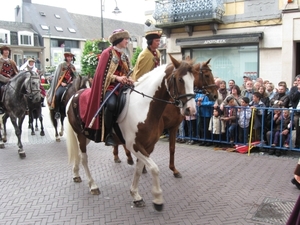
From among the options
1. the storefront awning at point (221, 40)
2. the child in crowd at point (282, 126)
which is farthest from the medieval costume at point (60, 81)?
the storefront awning at point (221, 40)

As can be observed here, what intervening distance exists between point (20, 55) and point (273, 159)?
55.5 metres

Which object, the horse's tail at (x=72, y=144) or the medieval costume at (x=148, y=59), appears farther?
the medieval costume at (x=148, y=59)

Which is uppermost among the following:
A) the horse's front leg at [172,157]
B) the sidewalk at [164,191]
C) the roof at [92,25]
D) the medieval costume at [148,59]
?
the roof at [92,25]

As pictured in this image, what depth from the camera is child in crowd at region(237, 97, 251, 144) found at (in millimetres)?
8414

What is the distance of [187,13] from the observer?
15188 millimetres

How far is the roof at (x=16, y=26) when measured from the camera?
55.2 meters

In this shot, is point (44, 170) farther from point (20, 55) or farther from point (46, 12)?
point (46, 12)

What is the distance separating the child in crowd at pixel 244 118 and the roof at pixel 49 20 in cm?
5447

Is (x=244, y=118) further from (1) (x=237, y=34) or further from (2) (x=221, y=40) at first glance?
(2) (x=221, y=40)

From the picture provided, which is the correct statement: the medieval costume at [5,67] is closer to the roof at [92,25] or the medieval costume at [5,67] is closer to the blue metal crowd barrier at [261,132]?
the blue metal crowd barrier at [261,132]

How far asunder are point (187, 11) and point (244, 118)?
27.6 feet

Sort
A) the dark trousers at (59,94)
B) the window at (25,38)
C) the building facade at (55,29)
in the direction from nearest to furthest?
1. the dark trousers at (59,94)
2. the window at (25,38)
3. the building facade at (55,29)

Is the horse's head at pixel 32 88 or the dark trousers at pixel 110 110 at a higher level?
the horse's head at pixel 32 88

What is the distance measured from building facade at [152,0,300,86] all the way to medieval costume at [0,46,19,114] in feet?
25.0
